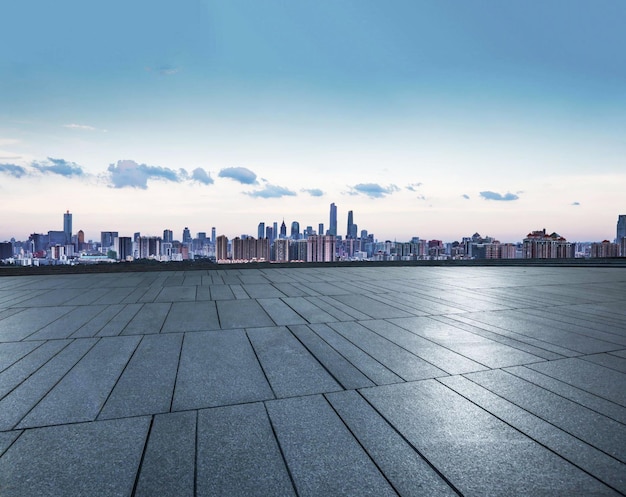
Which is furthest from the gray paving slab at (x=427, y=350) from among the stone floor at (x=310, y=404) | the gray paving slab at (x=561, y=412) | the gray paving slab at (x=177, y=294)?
the gray paving slab at (x=177, y=294)

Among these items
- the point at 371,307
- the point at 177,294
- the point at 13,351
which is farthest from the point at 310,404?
the point at 177,294

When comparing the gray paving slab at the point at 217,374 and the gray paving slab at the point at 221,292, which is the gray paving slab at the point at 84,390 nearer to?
the gray paving slab at the point at 217,374

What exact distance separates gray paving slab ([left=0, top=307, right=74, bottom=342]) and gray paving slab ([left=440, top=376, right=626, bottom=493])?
20.2 feet

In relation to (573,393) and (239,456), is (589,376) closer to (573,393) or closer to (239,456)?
(573,393)

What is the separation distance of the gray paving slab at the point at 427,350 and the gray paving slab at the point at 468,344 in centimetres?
13

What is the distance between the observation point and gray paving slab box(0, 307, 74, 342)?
4.88m

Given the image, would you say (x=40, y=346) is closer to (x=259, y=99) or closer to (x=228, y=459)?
(x=228, y=459)

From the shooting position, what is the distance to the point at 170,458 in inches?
81.6

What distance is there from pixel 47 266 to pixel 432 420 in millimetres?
16407

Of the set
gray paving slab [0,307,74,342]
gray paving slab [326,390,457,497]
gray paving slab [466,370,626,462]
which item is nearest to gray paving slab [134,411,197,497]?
gray paving slab [326,390,457,497]

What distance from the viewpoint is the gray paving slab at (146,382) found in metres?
2.73

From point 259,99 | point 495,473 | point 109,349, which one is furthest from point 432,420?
point 259,99

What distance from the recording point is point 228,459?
2070mm

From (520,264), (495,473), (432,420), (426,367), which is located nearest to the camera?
(495,473)
